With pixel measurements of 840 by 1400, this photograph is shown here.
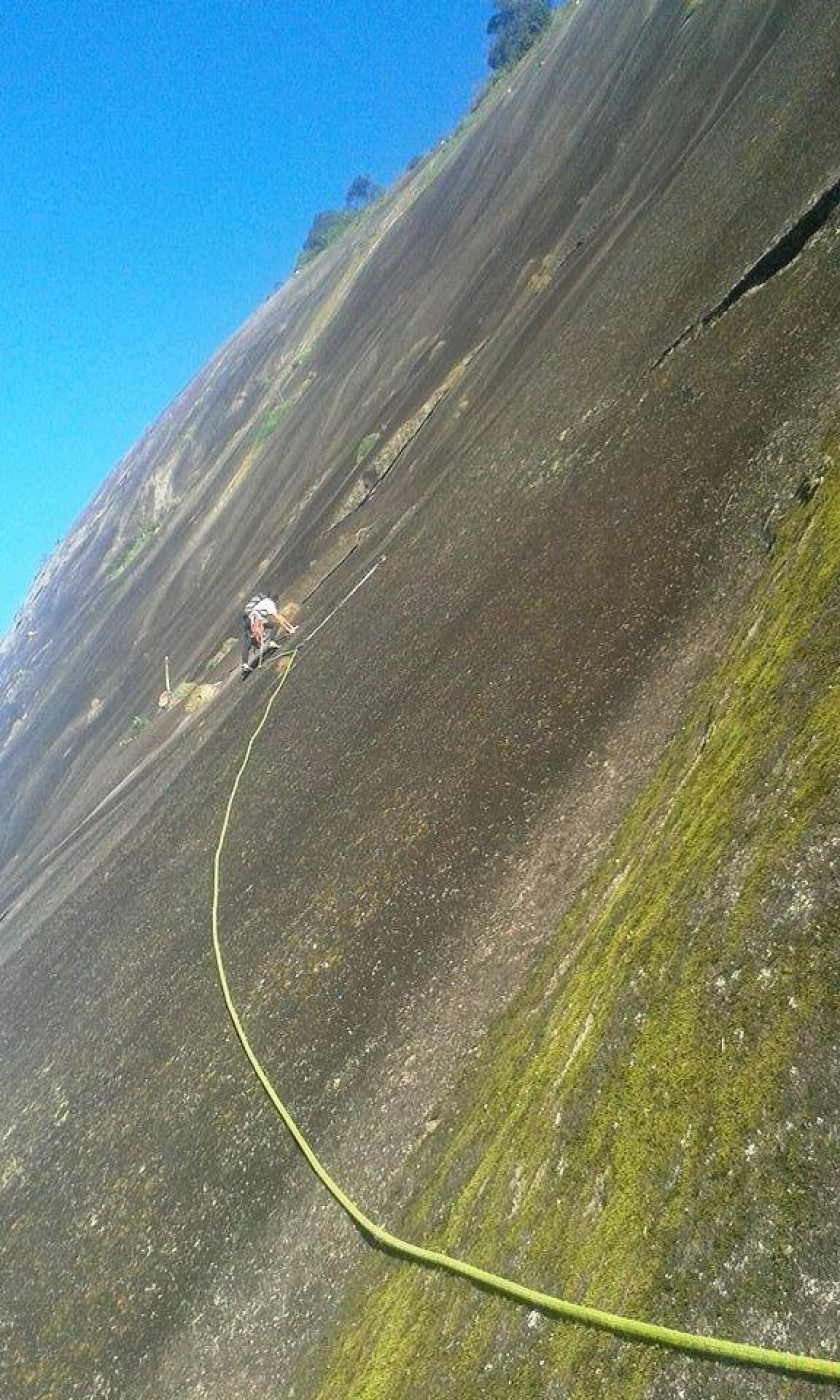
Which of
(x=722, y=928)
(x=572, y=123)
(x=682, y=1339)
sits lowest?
(x=682, y=1339)

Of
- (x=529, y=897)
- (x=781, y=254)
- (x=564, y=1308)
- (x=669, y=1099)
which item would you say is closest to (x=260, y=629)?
(x=781, y=254)

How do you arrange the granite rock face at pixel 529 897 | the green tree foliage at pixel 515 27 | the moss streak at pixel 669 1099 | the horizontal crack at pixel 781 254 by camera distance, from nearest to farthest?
1. the moss streak at pixel 669 1099
2. the granite rock face at pixel 529 897
3. the horizontal crack at pixel 781 254
4. the green tree foliage at pixel 515 27

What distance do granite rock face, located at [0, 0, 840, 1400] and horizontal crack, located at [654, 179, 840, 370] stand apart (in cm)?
4

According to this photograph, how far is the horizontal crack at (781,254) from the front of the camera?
845 cm

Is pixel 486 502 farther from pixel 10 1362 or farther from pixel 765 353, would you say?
pixel 10 1362

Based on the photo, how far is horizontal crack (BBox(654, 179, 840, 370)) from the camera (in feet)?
27.7

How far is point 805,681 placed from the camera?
372cm

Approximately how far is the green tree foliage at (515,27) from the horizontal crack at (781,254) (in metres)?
55.5

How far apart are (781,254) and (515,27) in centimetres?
6689

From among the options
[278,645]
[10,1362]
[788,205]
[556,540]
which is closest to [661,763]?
[556,540]

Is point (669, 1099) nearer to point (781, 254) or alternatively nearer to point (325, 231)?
point (781, 254)

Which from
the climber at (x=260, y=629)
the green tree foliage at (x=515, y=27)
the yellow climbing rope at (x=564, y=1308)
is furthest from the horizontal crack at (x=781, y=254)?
the green tree foliage at (x=515, y=27)

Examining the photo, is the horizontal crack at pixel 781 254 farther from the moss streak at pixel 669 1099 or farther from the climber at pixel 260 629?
the climber at pixel 260 629

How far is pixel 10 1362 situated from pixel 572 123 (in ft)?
80.7
